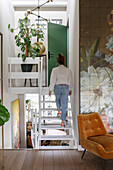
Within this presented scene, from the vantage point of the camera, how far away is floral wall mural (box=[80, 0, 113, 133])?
15.2 feet

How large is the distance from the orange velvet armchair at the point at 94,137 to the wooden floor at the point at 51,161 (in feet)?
1.00

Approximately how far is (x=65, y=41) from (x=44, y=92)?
2.46 meters

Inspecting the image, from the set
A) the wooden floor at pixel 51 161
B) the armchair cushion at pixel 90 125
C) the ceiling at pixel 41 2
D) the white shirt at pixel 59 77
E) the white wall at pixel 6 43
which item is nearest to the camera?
the wooden floor at pixel 51 161

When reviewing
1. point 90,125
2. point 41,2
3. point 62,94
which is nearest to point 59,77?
point 62,94

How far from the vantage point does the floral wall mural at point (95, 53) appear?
15.2 ft

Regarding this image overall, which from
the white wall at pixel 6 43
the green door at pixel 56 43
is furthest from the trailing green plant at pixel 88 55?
the green door at pixel 56 43

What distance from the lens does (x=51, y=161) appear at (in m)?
4.10

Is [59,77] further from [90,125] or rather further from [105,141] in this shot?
[105,141]

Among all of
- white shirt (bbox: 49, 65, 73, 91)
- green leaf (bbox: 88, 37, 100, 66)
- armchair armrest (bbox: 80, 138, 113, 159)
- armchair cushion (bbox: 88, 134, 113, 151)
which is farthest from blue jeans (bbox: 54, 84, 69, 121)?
armchair armrest (bbox: 80, 138, 113, 159)

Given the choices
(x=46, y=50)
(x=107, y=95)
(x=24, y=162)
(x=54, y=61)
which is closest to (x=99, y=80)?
(x=107, y=95)

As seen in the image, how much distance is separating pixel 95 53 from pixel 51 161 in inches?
86.2

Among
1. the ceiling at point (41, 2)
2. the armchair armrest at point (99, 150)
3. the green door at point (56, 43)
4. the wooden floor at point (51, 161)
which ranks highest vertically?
the ceiling at point (41, 2)

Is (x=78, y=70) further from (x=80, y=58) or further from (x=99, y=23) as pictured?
(x=99, y=23)

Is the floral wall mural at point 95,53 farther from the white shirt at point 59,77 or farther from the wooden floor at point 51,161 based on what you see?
the wooden floor at point 51,161
